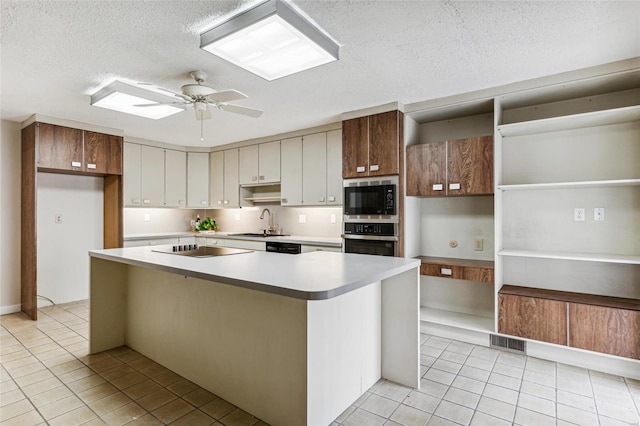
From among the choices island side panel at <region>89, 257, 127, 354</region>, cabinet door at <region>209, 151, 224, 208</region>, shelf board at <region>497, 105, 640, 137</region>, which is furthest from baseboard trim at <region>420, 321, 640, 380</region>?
cabinet door at <region>209, 151, 224, 208</region>

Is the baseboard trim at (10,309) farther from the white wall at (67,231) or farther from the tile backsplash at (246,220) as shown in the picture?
the tile backsplash at (246,220)

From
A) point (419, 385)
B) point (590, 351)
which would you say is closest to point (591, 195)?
point (590, 351)

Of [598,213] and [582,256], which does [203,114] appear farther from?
[598,213]

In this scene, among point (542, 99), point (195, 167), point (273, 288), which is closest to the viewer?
point (273, 288)

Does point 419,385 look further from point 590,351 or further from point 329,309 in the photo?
point 590,351

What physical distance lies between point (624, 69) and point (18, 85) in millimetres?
4871

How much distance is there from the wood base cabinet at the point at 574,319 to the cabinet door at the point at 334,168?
2.07m

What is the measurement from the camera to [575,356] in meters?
2.72

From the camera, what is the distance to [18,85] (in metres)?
2.99

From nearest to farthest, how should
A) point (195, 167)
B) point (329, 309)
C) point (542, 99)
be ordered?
point (329, 309) → point (542, 99) → point (195, 167)

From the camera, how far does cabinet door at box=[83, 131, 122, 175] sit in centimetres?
430

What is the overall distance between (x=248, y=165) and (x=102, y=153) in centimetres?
190

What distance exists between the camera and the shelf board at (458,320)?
3172 mm

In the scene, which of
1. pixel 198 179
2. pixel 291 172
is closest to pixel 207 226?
pixel 198 179
